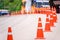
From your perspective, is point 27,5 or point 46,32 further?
point 27,5

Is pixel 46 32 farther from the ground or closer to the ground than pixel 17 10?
farther from the ground

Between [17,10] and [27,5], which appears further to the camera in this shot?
[27,5]

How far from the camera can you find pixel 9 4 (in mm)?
27891

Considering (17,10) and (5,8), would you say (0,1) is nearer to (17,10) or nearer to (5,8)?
(5,8)

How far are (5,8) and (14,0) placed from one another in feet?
7.94

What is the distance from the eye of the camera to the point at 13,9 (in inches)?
1184

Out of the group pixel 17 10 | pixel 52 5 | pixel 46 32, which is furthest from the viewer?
pixel 52 5

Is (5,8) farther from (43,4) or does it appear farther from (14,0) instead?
(43,4)

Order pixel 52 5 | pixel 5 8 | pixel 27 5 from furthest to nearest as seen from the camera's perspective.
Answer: pixel 52 5 < pixel 27 5 < pixel 5 8

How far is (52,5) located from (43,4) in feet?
4.14

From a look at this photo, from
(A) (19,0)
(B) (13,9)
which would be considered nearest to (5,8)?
(B) (13,9)

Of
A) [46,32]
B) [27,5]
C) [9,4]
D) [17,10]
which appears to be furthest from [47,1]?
[46,32]

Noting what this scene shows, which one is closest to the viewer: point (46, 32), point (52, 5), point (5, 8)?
point (46, 32)

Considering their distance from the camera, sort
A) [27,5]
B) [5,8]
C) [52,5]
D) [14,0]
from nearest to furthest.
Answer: [5,8] → [14,0] → [27,5] → [52,5]
